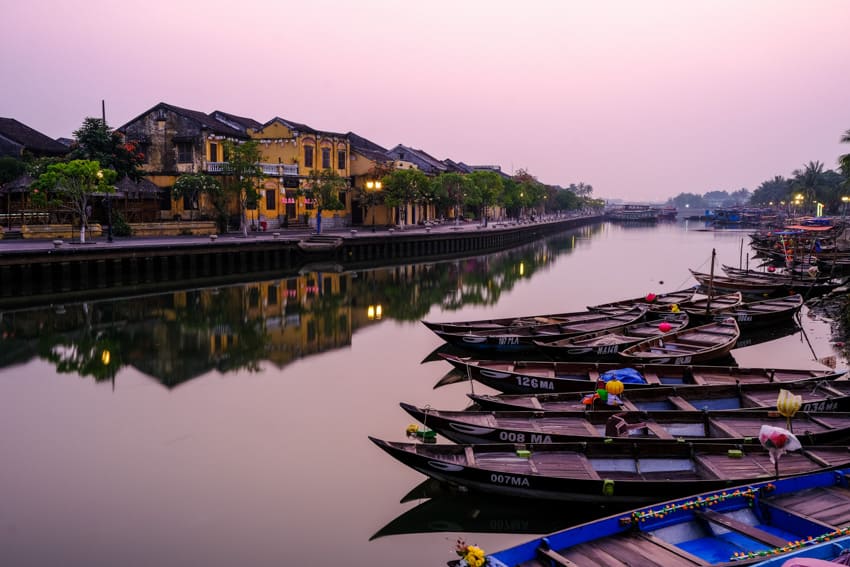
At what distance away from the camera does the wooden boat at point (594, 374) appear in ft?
51.1

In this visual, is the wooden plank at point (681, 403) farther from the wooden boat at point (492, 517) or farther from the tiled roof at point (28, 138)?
the tiled roof at point (28, 138)

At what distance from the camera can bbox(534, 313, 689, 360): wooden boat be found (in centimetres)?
1870

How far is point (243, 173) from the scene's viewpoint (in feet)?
163

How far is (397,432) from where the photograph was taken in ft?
49.9

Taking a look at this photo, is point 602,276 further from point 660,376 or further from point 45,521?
point 45,521

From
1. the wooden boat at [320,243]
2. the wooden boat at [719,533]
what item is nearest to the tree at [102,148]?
the wooden boat at [320,243]

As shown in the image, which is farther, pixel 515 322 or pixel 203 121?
pixel 203 121

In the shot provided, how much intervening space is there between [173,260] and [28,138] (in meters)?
23.5

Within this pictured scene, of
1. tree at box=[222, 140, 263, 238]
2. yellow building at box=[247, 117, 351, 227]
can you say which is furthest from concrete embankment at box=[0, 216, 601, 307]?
yellow building at box=[247, 117, 351, 227]

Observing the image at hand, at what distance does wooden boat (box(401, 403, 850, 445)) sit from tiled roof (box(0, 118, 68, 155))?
51474 millimetres

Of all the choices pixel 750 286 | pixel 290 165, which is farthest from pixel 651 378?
pixel 290 165

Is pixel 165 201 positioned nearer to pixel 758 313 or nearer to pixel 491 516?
pixel 758 313

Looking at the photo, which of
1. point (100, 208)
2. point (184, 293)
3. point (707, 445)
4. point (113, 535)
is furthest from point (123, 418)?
point (100, 208)

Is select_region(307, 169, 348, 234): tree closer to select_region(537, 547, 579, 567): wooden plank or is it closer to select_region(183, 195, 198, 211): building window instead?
select_region(183, 195, 198, 211): building window
